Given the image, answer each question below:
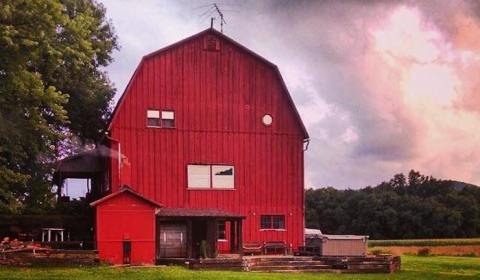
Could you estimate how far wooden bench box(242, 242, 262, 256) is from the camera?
38184mm

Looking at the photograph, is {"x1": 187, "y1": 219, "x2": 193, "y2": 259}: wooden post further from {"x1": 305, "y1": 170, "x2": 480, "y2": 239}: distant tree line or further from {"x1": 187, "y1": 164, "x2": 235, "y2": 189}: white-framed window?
{"x1": 305, "y1": 170, "x2": 480, "y2": 239}: distant tree line

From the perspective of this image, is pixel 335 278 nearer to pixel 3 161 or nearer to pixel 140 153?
pixel 140 153

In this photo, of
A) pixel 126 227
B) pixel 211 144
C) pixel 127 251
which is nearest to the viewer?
pixel 127 251

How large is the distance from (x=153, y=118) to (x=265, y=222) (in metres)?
8.02

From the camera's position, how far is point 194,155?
1545 inches

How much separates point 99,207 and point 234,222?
7.39 metres

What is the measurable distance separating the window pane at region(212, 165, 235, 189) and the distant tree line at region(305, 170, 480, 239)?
63922 millimetres

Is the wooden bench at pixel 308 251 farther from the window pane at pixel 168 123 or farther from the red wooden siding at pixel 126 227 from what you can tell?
the window pane at pixel 168 123

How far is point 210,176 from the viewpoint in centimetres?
3941

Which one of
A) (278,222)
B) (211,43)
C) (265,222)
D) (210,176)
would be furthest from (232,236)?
(211,43)

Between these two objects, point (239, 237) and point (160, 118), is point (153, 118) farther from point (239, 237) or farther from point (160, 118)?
point (239, 237)

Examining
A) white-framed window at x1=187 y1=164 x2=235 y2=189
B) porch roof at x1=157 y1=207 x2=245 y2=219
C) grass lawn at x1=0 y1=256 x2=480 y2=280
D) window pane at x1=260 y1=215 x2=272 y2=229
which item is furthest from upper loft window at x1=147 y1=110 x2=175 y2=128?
grass lawn at x1=0 y1=256 x2=480 y2=280

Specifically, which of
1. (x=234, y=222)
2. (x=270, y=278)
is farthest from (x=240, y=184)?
(x=270, y=278)

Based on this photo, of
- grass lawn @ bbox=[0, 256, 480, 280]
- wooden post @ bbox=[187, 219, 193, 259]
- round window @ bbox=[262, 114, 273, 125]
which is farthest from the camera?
round window @ bbox=[262, 114, 273, 125]
